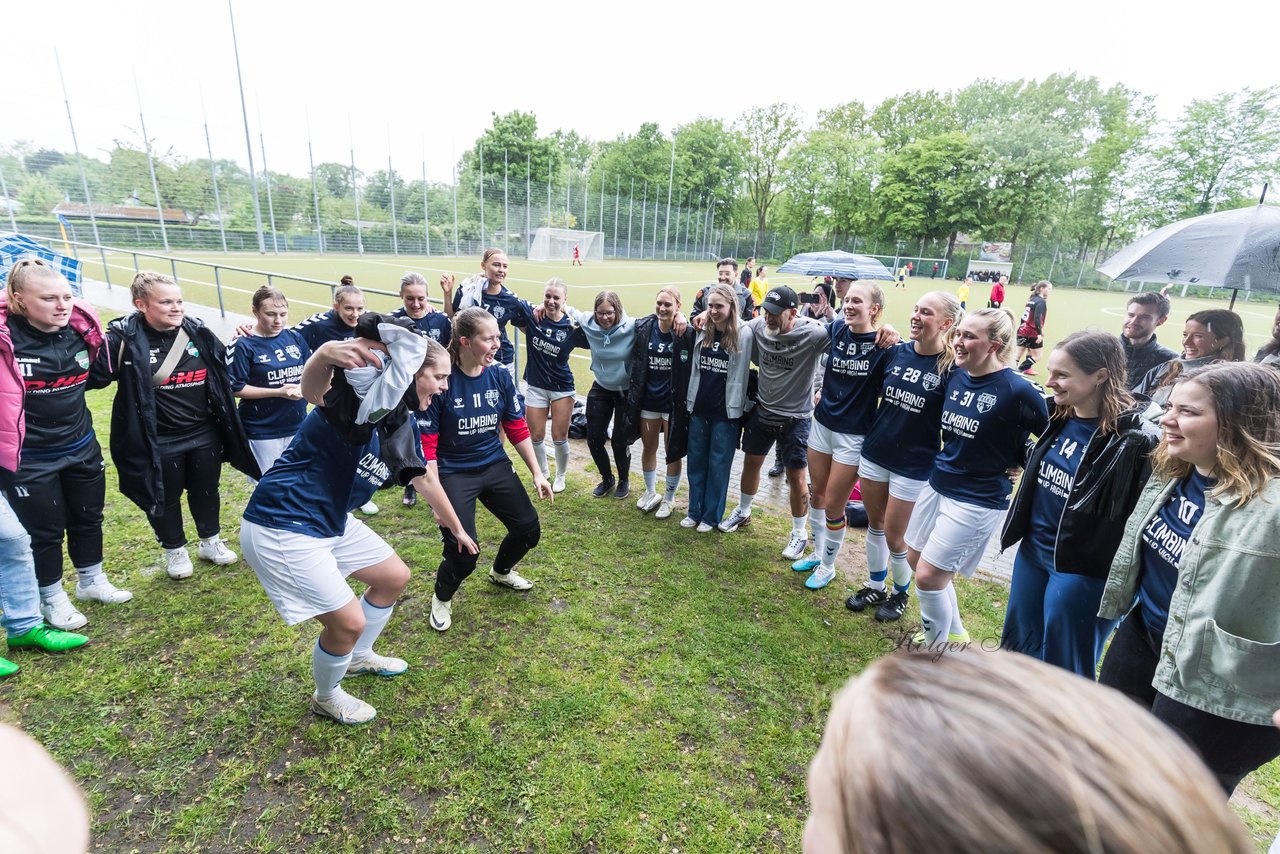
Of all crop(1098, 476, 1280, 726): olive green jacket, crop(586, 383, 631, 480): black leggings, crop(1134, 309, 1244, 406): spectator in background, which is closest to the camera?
crop(1098, 476, 1280, 726): olive green jacket

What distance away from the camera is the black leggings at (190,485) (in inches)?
168

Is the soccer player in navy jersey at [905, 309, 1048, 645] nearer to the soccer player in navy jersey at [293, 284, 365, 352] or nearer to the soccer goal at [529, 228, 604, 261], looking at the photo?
the soccer player in navy jersey at [293, 284, 365, 352]

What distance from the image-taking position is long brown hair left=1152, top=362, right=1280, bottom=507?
2100 millimetres

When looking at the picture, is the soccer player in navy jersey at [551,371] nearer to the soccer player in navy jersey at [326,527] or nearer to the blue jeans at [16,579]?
the soccer player in navy jersey at [326,527]

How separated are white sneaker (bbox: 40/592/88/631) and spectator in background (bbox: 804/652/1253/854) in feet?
16.6

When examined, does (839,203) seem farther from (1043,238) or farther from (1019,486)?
(1019,486)

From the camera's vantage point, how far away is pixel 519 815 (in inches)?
111

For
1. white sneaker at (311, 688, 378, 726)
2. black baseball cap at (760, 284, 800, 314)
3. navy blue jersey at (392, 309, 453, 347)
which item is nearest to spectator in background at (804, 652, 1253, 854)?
white sneaker at (311, 688, 378, 726)

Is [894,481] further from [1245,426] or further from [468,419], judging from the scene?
[468,419]

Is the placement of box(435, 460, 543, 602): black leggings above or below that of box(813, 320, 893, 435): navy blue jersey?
below

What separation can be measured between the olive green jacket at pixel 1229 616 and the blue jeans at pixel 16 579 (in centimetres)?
575

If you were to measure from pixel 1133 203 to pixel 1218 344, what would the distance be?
64.0m

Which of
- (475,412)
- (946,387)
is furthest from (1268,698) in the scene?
(475,412)

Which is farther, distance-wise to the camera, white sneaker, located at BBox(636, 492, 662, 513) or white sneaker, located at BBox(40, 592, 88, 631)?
white sneaker, located at BBox(636, 492, 662, 513)
